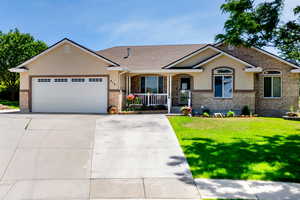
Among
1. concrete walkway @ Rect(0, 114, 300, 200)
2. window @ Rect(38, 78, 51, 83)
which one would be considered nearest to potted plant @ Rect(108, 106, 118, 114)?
window @ Rect(38, 78, 51, 83)

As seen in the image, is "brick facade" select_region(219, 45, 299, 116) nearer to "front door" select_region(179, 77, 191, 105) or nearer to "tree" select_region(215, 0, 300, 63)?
"front door" select_region(179, 77, 191, 105)

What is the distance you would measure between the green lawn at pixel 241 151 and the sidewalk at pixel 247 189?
0.26 meters

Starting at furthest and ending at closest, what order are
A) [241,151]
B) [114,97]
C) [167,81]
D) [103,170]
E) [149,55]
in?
1. [149,55]
2. [167,81]
3. [114,97]
4. [241,151]
5. [103,170]

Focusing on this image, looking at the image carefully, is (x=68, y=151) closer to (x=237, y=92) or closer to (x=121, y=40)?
(x=237, y=92)

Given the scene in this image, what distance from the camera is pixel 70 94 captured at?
1549 centimetres

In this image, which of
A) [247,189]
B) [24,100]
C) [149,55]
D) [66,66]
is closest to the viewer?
[247,189]

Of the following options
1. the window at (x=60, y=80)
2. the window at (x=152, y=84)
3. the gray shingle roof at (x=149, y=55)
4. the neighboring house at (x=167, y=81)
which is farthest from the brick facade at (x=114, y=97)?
the window at (x=60, y=80)

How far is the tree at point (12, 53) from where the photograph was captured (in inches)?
1157

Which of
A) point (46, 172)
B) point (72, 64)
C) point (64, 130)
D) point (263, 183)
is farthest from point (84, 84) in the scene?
point (263, 183)

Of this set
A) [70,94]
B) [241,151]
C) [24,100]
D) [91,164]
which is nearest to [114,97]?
[70,94]

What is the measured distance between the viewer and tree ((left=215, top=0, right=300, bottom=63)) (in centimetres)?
711

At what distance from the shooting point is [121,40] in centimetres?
2419

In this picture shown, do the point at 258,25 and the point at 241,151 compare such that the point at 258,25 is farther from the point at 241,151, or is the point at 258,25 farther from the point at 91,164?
the point at 91,164

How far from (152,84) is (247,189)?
45.9 ft
